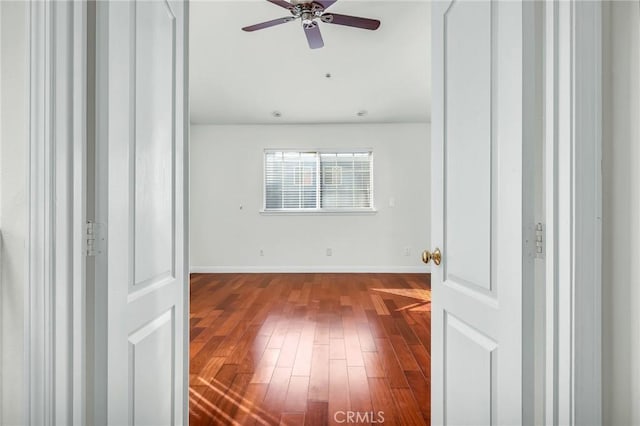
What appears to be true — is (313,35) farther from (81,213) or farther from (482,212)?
(81,213)

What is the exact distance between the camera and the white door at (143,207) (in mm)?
840

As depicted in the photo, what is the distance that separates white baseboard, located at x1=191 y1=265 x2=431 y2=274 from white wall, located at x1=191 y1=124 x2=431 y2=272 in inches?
0.7

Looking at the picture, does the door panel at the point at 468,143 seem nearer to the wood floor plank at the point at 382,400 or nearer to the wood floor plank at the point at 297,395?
the wood floor plank at the point at 382,400

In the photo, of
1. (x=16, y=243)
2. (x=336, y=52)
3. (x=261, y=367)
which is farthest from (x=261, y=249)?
(x=16, y=243)

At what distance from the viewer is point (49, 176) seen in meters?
0.74

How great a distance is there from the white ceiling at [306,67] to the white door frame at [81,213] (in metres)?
3.14

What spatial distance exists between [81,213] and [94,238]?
0.07 meters

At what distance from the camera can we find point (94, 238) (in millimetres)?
817

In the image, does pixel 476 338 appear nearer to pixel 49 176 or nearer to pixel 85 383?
pixel 85 383

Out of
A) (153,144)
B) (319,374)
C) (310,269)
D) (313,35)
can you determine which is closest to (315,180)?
(310,269)

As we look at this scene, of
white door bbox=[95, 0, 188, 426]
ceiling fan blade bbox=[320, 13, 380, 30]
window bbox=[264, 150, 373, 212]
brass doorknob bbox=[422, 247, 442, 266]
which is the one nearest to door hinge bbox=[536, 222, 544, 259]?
brass doorknob bbox=[422, 247, 442, 266]

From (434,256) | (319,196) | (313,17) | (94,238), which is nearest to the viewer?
(94,238)

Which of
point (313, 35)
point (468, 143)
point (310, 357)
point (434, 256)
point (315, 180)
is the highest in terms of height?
point (313, 35)

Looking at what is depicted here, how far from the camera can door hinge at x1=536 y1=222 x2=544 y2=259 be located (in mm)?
794
